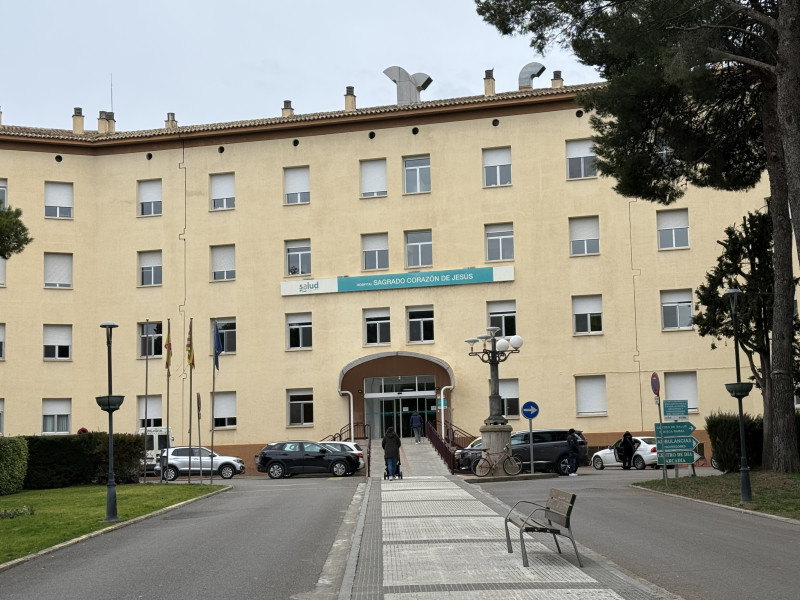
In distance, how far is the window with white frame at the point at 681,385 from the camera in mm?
42688

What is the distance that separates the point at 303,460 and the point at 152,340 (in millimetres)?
13547

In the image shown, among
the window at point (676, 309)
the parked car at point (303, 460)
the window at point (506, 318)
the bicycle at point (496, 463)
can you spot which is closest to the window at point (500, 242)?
the window at point (506, 318)

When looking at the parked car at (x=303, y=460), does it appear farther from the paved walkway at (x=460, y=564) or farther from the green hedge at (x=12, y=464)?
the paved walkway at (x=460, y=564)

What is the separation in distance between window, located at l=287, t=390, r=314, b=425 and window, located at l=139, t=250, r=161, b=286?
8548mm

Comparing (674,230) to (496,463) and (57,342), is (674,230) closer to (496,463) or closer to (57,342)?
(496,463)

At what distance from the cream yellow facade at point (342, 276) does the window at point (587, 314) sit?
0.43ft

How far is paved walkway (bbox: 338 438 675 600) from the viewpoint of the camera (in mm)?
10070

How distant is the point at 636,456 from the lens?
38219 millimetres

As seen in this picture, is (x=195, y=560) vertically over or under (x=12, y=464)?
under

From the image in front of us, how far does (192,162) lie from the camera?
1911 inches

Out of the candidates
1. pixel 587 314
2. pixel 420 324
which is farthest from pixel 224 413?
pixel 587 314

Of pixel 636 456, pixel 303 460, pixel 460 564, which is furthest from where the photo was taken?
pixel 636 456

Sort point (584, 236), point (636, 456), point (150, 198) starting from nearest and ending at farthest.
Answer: point (636, 456), point (584, 236), point (150, 198)

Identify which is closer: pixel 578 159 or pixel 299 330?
pixel 578 159
